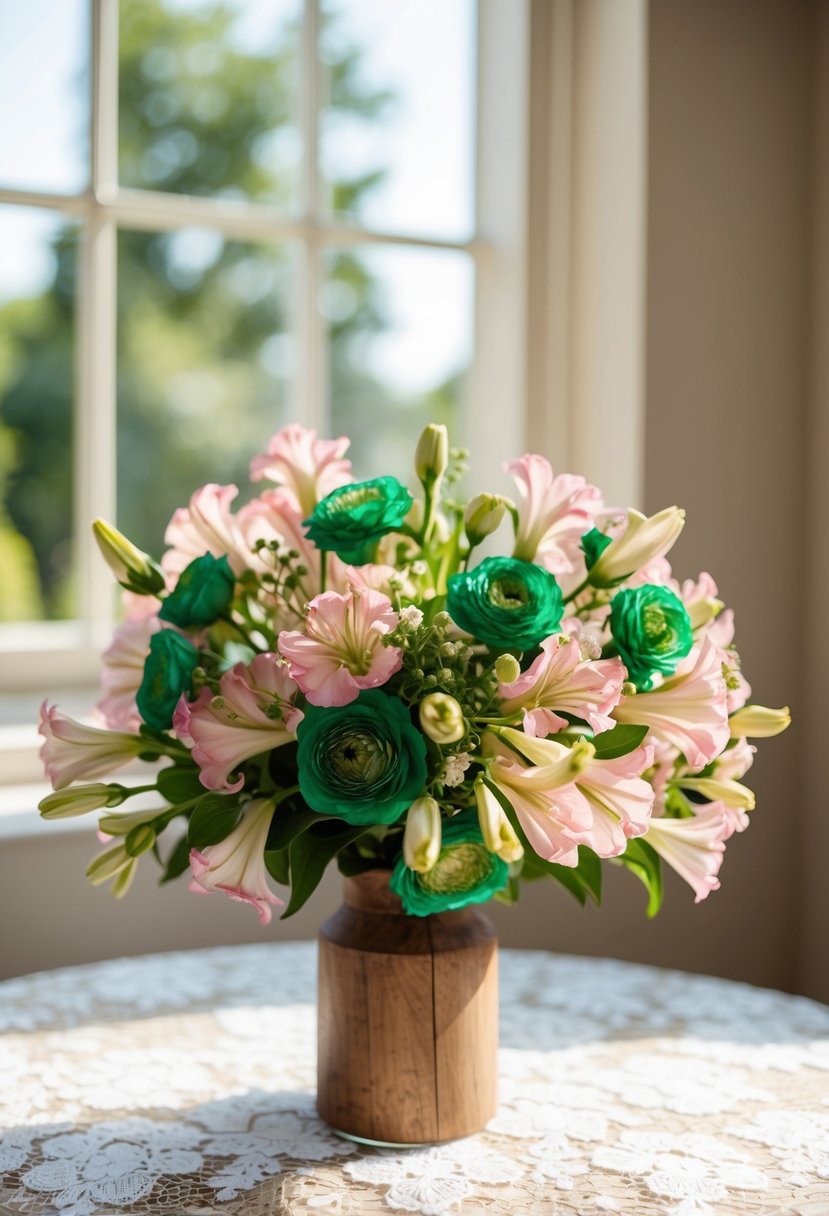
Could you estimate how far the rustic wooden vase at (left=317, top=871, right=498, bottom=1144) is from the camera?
34.8 inches

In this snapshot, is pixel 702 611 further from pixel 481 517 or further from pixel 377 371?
pixel 377 371

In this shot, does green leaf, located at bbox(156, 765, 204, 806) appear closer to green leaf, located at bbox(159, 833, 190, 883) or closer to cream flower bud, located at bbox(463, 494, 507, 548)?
green leaf, located at bbox(159, 833, 190, 883)

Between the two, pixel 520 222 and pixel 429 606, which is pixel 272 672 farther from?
pixel 520 222

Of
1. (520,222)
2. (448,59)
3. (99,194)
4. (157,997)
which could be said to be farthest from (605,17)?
(448,59)

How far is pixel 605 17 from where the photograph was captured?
1.78m

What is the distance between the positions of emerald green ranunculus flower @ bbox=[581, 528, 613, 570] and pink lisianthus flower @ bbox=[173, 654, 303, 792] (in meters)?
0.25

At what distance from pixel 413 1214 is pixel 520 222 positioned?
1.50 metres

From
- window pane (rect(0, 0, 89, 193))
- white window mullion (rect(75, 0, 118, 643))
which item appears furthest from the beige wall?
window pane (rect(0, 0, 89, 193))

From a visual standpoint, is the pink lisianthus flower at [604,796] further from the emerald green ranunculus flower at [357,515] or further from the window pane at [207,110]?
the window pane at [207,110]

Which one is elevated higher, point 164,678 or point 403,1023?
point 164,678

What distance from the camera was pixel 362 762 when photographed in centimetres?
75

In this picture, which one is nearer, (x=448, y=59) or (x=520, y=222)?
(x=520, y=222)

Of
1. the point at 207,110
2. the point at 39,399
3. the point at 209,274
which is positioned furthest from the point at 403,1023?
the point at 207,110

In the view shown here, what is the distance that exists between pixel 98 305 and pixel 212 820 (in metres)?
1.07
